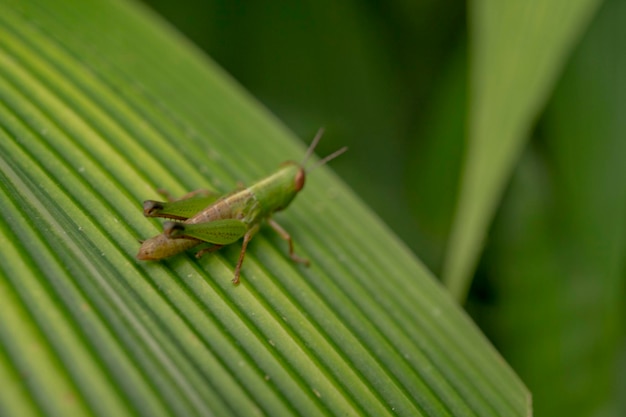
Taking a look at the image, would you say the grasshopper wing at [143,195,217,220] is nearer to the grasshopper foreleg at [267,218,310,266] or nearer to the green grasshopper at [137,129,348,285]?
the green grasshopper at [137,129,348,285]

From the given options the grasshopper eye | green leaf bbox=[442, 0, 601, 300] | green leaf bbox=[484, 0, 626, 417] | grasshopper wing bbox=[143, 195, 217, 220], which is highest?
grasshopper wing bbox=[143, 195, 217, 220]

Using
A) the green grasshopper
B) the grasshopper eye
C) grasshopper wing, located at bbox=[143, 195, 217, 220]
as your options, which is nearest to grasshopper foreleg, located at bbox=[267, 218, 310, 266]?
the green grasshopper

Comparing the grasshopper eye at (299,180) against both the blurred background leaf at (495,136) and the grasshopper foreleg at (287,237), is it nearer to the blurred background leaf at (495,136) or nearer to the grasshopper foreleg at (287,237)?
the grasshopper foreleg at (287,237)

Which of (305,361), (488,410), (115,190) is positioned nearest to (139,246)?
(115,190)

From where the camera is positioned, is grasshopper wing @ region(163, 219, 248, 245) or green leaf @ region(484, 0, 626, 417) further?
green leaf @ region(484, 0, 626, 417)

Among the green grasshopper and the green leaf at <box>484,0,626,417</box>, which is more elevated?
the green grasshopper

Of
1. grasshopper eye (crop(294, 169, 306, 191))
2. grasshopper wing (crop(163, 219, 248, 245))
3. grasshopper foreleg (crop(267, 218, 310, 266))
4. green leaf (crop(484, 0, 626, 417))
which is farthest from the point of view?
green leaf (crop(484, 0, 626, 417))

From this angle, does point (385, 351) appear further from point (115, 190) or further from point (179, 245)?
point (115, 190)
